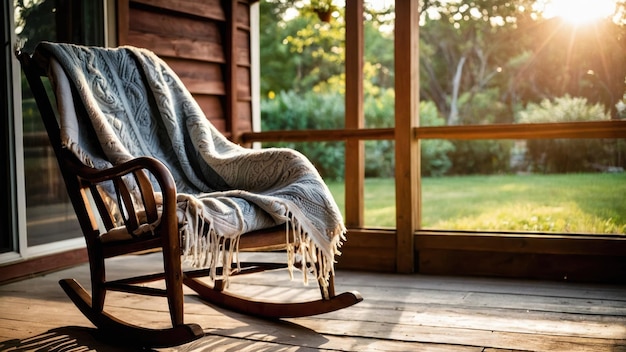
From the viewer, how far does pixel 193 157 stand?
2695mm

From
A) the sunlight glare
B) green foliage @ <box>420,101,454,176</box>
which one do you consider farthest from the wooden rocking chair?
the sunlight glare

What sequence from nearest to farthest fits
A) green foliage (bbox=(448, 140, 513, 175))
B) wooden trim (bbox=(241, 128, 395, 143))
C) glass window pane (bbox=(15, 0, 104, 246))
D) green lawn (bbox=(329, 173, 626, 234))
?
1. green lawn (bbox=(329, 173, 626, 234))
2. glass window pane (bbox=(15, 0, 104, 246))
3. wooden trim (bbox=(241, 128, 395, 143))
4. green foliage (bbox=(448, 140, 513, 175))

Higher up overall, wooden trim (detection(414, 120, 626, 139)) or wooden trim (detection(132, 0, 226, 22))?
wooden trim (detection(132, 0, 226, 22))

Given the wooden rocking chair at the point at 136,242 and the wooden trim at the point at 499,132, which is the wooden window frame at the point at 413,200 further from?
the wooden rocking chair at the point at 136,242

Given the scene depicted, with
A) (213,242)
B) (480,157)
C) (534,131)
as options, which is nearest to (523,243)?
(534,131)

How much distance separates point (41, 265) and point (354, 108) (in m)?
1.74

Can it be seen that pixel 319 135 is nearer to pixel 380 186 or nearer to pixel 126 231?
pixel 380 186

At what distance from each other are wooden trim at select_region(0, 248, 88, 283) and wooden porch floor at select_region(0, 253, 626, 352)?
7 centimetres

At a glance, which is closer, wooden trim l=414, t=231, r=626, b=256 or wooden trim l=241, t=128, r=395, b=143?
wooden trim l=414, t=231, r=626, b=256

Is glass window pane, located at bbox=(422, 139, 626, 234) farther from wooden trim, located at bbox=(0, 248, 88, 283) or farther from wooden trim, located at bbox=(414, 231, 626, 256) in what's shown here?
wooden trim, located at bbox=(0, 248, 88, 283)

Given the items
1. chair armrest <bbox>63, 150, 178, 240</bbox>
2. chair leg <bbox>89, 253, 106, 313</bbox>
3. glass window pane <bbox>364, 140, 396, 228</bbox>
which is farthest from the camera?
glass window pane <bbox>364, 140, 396, 228</bbox>

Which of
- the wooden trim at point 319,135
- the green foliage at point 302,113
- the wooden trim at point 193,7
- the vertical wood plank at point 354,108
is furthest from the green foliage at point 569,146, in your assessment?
the green foliage at point 302,113

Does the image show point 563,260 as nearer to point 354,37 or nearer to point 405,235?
point 405,235

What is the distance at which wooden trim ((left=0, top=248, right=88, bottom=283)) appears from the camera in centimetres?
323
